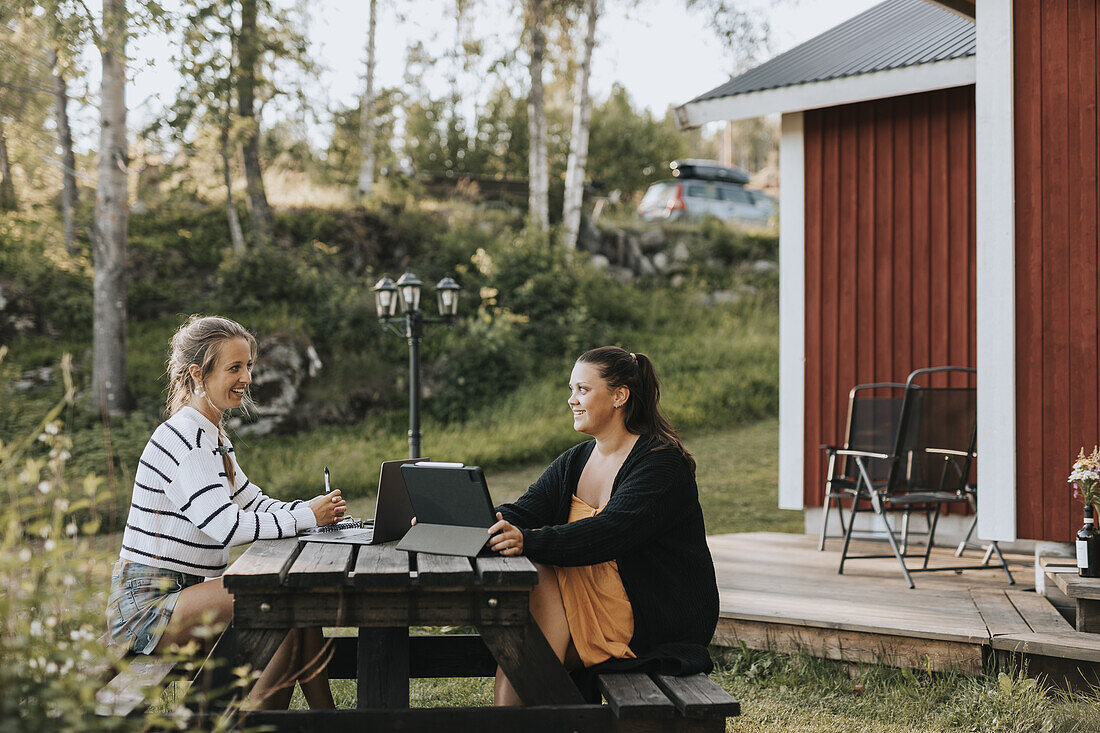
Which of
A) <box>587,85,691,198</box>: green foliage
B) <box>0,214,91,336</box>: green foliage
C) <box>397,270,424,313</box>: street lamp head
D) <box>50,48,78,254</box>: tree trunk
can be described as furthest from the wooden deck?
<box>587,85,691,198</box>: green foliage

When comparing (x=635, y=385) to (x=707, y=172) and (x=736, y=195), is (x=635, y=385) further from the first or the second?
(x=707, y=172)

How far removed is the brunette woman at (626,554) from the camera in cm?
262

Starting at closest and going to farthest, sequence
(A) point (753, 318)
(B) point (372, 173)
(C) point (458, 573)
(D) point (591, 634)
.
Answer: (C) point (458, 573) < (D) point (591, 634) < (A) point (753, 318) < (B) point (372, 173)

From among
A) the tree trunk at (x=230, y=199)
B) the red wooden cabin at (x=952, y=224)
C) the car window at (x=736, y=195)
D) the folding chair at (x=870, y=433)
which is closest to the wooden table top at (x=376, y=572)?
the red wooden cabin at (x=952, y=224)

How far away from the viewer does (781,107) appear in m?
6.30

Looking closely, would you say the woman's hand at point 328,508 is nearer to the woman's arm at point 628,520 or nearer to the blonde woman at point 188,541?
the blonde woman at point 188,541

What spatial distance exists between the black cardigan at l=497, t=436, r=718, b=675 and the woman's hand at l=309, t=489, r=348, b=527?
63 centimetres

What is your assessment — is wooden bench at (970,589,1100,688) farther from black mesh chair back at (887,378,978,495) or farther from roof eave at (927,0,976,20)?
roof eave at (927,0,976,20)

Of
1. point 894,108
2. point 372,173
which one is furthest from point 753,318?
point 894,108

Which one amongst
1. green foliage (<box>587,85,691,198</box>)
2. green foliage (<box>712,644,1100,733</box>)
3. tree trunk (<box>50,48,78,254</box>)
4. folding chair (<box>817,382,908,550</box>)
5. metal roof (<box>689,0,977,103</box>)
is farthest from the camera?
green foliage (<box>587,85,691,198</box>)

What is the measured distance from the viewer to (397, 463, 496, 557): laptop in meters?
2.45

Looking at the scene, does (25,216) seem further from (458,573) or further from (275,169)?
(458,573)

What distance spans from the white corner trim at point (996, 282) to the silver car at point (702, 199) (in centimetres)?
1297

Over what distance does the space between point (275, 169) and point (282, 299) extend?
11.1ft
